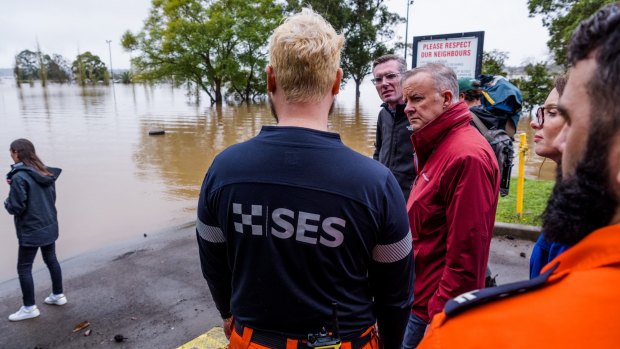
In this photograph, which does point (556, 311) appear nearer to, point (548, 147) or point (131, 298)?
point (548, 147)

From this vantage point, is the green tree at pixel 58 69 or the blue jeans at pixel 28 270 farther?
the green tree at pixel 58 69

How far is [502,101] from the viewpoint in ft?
11.8

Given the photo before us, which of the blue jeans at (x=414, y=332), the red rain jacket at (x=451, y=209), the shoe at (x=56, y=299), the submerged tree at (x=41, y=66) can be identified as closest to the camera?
the red rain jacket at (x=451, y=209)

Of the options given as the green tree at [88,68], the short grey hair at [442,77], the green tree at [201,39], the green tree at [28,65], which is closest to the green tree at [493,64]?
the short grey hair at [442,77]

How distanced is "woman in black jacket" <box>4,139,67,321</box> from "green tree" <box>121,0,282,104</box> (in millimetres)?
37160

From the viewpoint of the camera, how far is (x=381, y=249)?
1.56 metres

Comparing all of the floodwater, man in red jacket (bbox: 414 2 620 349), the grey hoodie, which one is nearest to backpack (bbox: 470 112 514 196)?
man in red jacket (bbox: 414 2 620 349)

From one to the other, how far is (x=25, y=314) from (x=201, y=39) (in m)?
38.5

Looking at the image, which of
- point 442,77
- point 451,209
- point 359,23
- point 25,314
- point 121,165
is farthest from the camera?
point 359,23

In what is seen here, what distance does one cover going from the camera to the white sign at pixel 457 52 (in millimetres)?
6562

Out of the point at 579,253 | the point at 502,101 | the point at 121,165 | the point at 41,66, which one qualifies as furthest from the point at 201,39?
the point at 41,66

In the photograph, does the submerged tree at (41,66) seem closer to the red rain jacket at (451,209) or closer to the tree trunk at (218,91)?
the tree trunk at (218,91)

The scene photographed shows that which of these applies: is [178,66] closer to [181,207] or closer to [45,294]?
[181,207]

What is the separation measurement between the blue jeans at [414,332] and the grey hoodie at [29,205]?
408 cm
